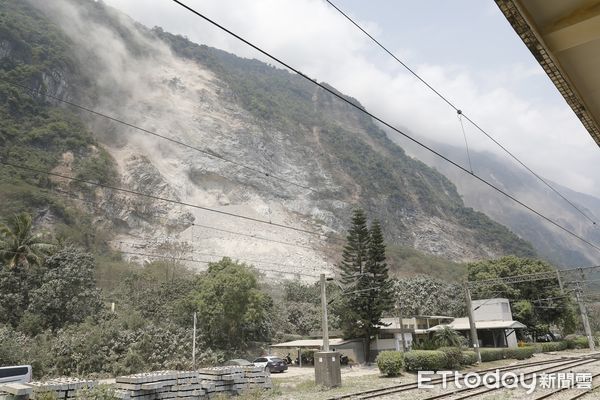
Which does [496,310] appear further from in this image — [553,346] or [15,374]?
[15,374]

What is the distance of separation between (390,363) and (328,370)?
686 centimetres

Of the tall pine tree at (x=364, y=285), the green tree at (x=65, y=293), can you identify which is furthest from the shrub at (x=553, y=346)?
the green tree at (x=65, y=293)

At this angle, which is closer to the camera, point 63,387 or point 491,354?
point 63,387

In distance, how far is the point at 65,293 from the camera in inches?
1373

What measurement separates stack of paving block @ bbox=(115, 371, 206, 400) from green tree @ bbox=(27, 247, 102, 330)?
80.5ft

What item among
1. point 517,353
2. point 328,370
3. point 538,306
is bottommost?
point 517,353

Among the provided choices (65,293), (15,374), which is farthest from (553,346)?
(65,293)

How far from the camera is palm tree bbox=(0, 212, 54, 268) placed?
35.9 metres

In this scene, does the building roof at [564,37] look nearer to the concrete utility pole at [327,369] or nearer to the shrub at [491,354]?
the concrete utility pole at [327,369]

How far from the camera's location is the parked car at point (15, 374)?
66.1 feet

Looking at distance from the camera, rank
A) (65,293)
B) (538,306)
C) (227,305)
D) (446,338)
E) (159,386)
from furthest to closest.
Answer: (538,306) < (227,305) < (65,293) < (446,338) < (159,386)

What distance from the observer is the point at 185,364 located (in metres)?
32.6

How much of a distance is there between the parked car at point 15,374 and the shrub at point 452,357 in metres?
24.9

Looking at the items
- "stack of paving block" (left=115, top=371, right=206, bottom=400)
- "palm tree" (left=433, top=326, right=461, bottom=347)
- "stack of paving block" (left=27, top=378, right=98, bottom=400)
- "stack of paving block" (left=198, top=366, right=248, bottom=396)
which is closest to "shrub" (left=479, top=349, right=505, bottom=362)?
"palm tree" (left=433, top=326, right=461, bottom=347)
